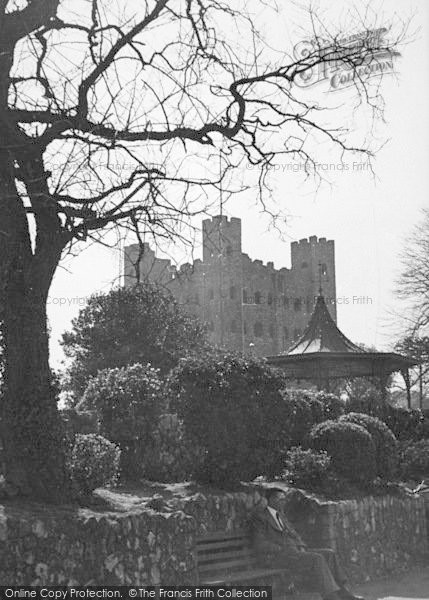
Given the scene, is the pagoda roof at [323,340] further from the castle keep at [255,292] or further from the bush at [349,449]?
the castle keep at [255,292]

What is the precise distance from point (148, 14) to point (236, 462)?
20.2ft

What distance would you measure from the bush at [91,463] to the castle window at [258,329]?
69.2 metres

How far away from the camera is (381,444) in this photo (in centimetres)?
1642

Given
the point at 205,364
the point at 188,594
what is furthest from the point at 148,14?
the point at 188,594

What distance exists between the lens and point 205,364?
44.5 feet

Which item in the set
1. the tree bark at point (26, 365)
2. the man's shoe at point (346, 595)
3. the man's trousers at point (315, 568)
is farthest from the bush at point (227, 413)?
the tree bark at point (26, 365)

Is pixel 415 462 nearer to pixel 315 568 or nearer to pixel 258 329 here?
pixel 315 568

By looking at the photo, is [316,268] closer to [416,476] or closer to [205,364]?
[416,476]

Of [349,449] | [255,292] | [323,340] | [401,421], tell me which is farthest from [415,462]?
[255,292]

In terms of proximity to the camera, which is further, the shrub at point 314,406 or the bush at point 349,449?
the shrub at point 314,406

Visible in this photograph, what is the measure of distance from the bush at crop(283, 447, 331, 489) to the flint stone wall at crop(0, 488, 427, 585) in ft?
2.40

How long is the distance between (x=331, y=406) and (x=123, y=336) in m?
23.8

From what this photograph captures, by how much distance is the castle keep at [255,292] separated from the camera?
7806 centimetres

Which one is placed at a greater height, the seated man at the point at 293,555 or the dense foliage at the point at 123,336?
the dense foliage at the point at 123,336
